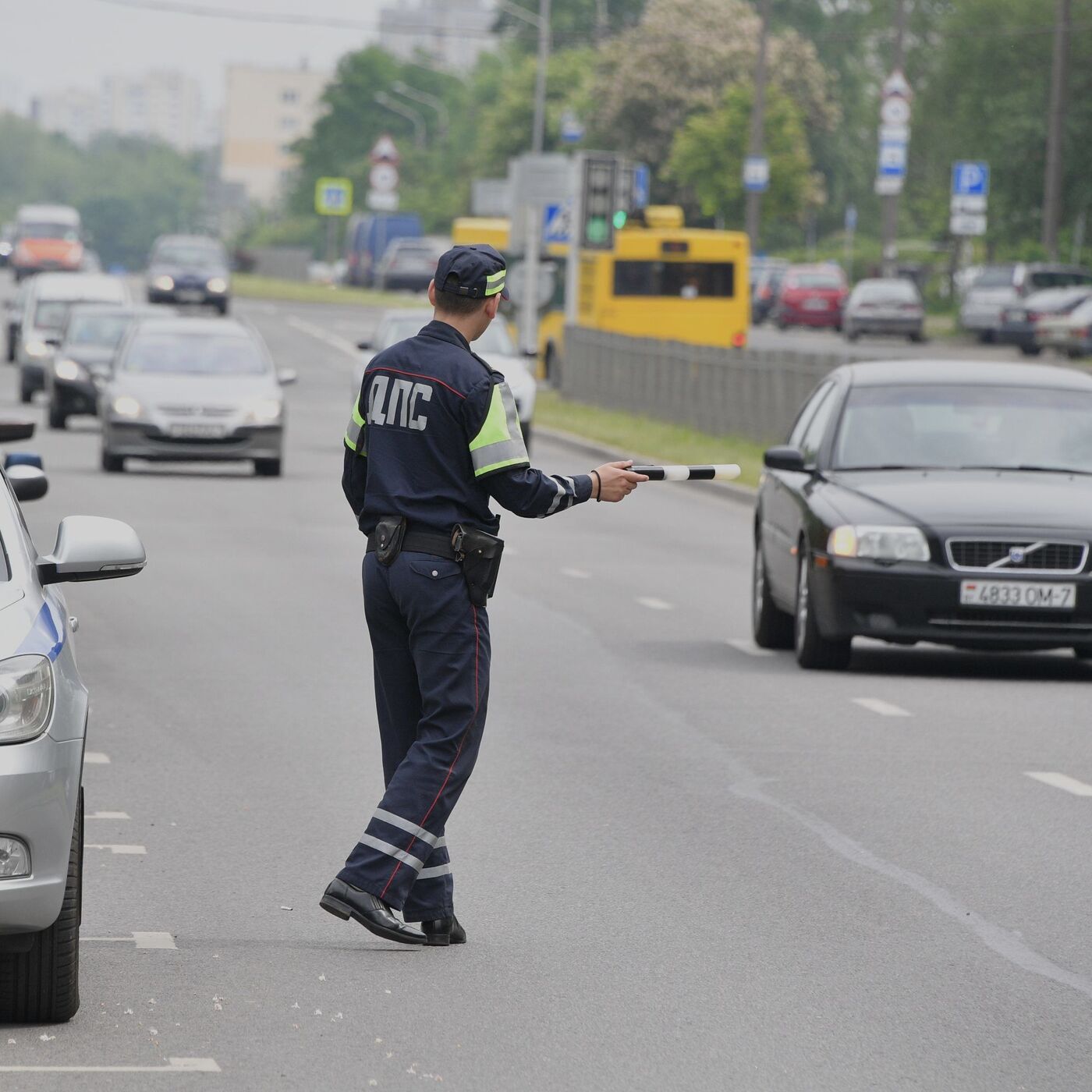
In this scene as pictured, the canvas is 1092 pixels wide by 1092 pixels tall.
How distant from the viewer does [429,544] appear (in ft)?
21.9

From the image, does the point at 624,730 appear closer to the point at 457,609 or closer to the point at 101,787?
the point at 101,787

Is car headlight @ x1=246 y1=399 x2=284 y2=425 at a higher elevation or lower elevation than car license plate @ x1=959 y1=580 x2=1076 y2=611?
lower

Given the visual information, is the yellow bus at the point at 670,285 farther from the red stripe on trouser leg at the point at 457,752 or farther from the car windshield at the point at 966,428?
the red stripe on trouser leg at the point at 457,752

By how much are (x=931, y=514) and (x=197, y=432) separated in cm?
1512

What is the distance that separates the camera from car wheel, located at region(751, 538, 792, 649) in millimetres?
14195

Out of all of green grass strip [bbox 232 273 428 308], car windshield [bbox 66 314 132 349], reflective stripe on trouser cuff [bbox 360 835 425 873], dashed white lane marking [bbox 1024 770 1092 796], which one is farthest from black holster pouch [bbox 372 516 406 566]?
green grass strip [bbox 232 273 428 308]

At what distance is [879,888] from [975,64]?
8021 centimetres

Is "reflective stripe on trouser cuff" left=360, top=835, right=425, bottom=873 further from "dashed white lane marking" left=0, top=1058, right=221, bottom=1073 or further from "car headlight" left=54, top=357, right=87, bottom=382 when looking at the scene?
"car headlight" left=54, top=357, right=87, bottom=382

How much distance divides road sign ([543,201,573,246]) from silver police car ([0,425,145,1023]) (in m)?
40.2

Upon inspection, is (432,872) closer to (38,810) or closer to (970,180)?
(38,810)

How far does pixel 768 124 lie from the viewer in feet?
265

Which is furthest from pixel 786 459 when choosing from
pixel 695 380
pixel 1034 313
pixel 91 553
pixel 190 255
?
pixel 190 255

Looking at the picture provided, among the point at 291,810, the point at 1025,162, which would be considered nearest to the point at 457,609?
the point at 291,810

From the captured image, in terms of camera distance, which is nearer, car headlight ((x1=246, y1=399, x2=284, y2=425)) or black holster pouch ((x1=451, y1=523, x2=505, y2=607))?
black holster pouch ((x1=451, y1=523, x2=505, y2=607))
